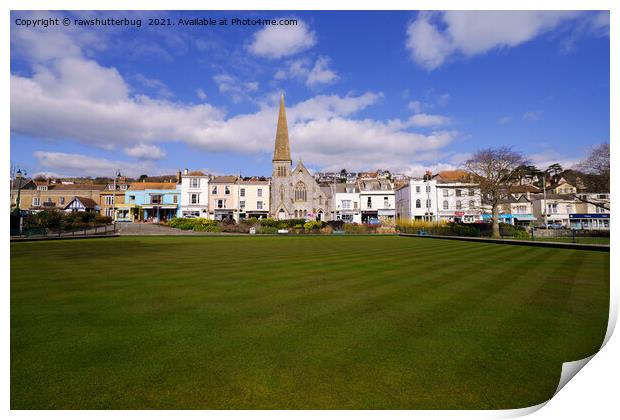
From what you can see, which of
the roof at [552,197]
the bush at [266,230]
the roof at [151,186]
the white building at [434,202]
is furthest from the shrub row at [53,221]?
the roof at [552,197]

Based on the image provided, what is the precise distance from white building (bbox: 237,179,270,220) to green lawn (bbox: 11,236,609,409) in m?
56.4

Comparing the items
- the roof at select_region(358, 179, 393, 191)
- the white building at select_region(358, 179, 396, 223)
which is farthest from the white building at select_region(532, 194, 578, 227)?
the roof at select_region(358, 179, 393, 191)

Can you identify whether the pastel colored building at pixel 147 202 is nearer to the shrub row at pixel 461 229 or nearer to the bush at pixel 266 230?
the bush at pixel 266 230

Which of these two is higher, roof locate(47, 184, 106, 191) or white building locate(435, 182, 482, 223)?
roof locate(47, 184, 106, 191)

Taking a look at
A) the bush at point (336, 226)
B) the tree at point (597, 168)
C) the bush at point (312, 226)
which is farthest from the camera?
the bush at point (336, 226)

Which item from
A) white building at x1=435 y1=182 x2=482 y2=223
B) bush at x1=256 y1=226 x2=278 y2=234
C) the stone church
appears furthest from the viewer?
the stone church

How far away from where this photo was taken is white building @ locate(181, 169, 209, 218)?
6488 centimetres

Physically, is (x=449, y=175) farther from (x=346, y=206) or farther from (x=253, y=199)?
(x=253, y=199)

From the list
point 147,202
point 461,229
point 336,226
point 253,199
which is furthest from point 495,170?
point 147,202

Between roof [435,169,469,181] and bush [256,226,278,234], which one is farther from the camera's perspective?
roof [435,169,469,181]

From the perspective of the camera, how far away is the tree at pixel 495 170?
37.2 meters

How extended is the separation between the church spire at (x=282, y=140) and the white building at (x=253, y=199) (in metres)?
6.13

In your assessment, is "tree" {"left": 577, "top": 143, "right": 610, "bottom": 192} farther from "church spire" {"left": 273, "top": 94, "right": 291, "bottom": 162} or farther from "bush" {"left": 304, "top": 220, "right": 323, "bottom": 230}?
"church spire" {"left": 273, "top": 94, "right": 291, "bottom": 162}

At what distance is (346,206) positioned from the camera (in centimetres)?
6688
